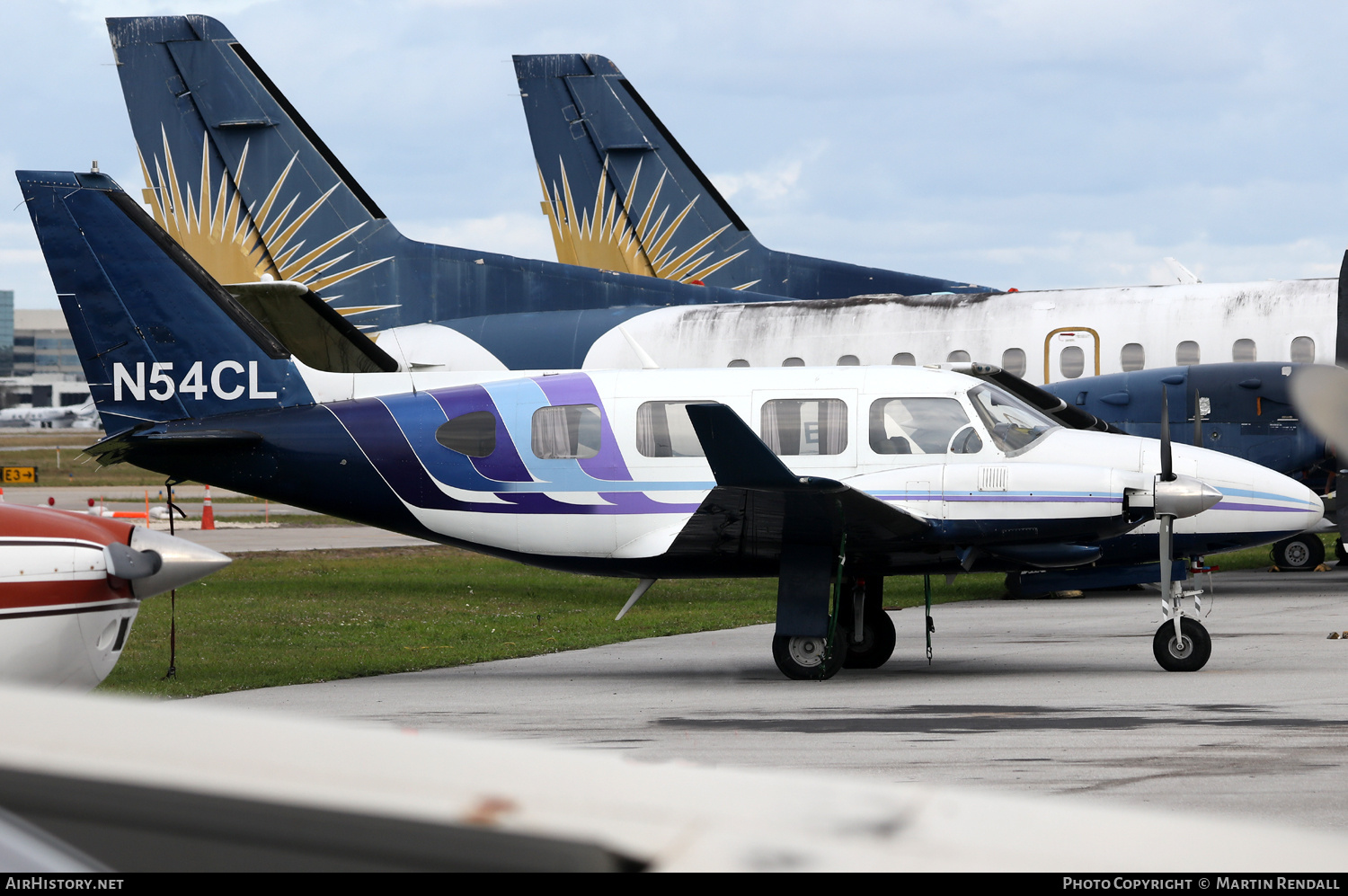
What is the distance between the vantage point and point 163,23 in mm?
22516

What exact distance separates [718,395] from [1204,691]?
4596mm

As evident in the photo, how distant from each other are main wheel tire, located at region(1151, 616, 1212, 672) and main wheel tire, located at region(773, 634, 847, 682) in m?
2.65

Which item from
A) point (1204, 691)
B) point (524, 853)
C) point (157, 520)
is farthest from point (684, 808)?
point (157, 520)

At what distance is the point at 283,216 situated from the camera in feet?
74.8

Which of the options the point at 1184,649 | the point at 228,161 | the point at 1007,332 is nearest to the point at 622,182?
the point at 228,161

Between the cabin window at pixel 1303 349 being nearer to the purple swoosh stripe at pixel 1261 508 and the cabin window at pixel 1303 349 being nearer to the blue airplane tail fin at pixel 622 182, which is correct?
the purple swoosh stripe at pixel 1261 508

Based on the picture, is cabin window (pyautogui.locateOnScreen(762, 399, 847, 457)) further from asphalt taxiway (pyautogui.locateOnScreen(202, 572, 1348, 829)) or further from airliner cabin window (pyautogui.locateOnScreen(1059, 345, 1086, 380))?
airliner cabin window (pyautogui.locateOnScreen(1059, 345, 1086, 380))

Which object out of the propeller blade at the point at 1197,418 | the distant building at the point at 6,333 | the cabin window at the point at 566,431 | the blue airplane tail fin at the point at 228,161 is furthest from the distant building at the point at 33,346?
the cabin window at the point at 566,431

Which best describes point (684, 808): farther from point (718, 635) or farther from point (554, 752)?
point (718, 635)

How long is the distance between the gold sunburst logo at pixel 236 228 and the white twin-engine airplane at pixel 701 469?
9.59 meters

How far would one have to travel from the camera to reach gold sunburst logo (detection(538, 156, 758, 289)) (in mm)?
27688

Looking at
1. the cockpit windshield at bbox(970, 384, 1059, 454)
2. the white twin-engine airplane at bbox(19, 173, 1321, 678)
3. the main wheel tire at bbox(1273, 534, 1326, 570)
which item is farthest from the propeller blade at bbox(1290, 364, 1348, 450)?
the main wheel tire at bbox(1273, 534, 1326, 570)
